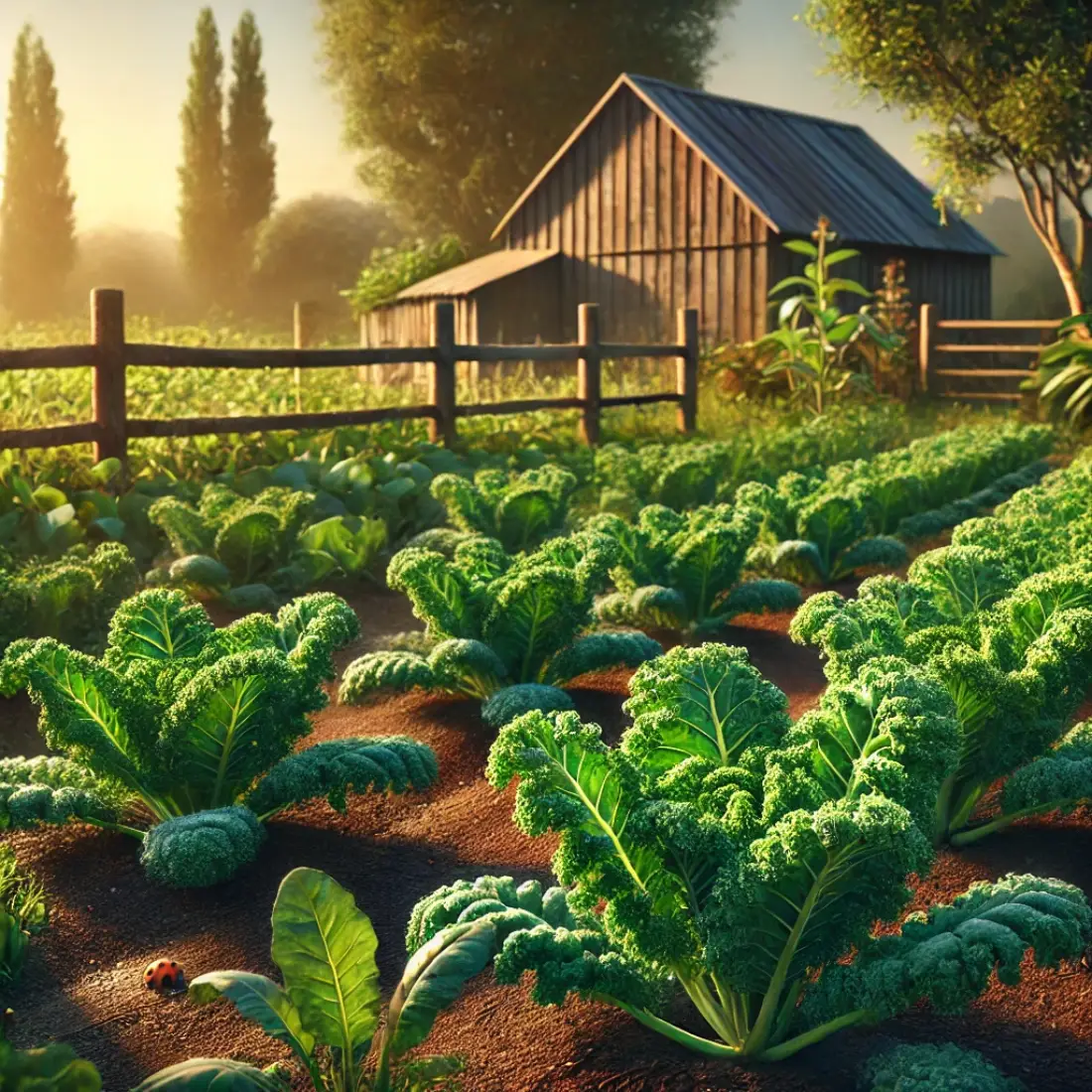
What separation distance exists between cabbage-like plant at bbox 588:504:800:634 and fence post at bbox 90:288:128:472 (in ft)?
13.6

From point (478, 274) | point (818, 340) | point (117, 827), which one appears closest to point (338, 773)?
point (117, 827)

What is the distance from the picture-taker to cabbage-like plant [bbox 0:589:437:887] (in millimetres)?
3734

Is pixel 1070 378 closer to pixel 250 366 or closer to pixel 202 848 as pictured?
pixel 250 366

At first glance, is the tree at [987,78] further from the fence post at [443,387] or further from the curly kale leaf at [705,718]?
the curly kale leaf at [705,718]

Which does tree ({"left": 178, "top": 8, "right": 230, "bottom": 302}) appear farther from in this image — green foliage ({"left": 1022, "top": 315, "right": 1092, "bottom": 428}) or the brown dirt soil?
the brown dirt soil

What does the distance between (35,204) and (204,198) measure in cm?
599

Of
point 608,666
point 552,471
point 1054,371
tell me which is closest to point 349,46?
point 1054,371

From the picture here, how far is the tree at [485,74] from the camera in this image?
126 ft

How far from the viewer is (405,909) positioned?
357cm

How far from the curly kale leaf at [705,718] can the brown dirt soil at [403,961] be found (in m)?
0.59

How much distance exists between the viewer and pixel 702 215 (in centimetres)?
2142

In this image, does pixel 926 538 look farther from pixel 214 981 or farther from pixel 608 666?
pixel 214 981

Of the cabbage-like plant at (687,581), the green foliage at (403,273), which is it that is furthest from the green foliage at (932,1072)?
the green foliage at (403,273)

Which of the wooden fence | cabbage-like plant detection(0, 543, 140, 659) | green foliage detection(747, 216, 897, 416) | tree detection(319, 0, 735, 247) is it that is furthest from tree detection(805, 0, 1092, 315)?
tree detection(319, 0, 735, 247)
